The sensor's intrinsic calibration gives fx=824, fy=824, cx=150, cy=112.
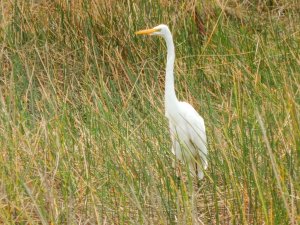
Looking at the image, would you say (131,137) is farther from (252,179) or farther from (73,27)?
(73,27)

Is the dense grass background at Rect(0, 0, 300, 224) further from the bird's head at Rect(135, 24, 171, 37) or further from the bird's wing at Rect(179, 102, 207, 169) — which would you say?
the bird's head at Rect(135, 24, 171, 37)

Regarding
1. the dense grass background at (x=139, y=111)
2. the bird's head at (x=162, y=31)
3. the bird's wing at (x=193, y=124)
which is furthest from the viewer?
the bird's head at (x=162, y=31)

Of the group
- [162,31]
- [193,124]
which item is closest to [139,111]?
[162,31]

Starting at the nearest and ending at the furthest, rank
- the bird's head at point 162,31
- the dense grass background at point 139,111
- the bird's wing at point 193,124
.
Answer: the dense grass background at point 139,111, the bird's wing at point 193,124, the bird's head at point 162,31

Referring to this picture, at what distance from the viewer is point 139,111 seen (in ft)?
13.7

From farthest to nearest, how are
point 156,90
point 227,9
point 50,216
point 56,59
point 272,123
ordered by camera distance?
point 227,9
point 56,59
point 156,90
point 272,123
point 50,216

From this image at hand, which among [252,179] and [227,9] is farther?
[227,9]

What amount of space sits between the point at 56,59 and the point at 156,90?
2.57ft

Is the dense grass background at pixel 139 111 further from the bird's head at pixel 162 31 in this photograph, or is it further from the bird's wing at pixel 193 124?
the bird's head at pixel 162 31

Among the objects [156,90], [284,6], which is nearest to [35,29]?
[156,90]

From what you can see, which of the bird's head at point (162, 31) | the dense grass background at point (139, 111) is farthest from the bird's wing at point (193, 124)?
the bird's head at point (162, 31)

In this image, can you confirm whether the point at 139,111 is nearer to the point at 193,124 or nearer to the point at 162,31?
the point at 162,31

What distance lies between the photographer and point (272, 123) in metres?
2.92

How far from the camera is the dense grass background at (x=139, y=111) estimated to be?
2568mm
